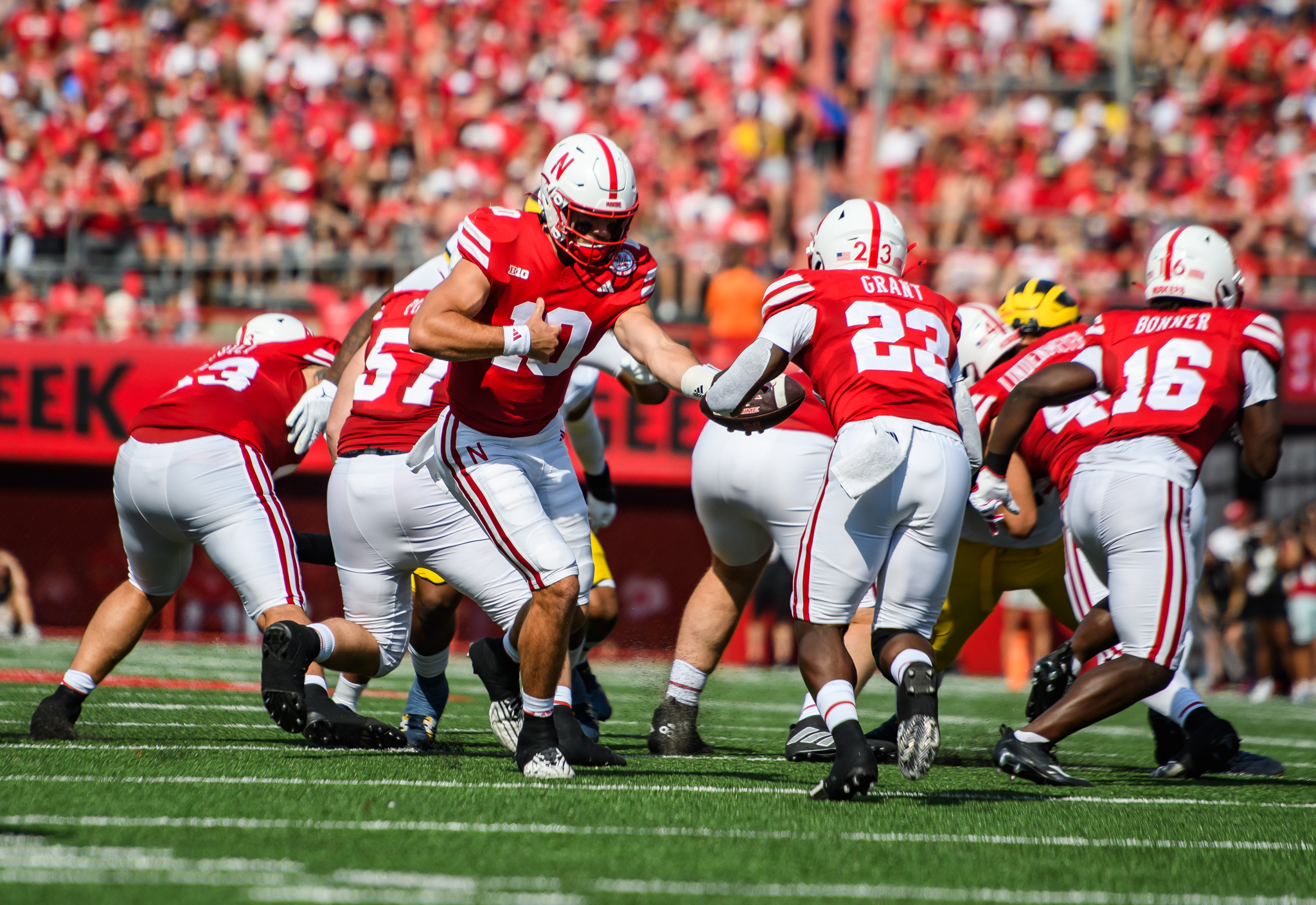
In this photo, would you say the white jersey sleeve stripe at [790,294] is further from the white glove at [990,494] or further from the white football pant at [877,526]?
the white glove at [990,494]

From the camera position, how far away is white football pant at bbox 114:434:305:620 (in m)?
5.05

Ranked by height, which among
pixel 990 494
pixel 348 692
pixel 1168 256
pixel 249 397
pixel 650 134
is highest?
pixel 650 134

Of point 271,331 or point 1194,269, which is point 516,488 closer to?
point 271,331

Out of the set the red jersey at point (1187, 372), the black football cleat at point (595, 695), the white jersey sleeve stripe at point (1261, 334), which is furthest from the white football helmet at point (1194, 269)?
the black football cleat at point (595, 695)

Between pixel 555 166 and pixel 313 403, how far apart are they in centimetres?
144

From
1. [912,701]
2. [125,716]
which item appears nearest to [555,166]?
[912,701]

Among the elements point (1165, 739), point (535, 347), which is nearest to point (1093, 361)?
point (1165, 739)

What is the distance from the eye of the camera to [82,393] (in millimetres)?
12898

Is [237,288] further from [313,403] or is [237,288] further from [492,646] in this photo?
[492,646]

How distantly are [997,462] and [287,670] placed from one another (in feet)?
7.99

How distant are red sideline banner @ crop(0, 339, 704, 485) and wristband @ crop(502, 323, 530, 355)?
337 inches

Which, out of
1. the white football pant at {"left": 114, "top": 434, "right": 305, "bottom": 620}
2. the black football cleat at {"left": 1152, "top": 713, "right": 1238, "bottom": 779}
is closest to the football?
the white football pant at {"left": 114, "top": 434, "right": 305, "bottom": 620}

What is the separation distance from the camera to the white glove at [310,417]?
5.44 metres

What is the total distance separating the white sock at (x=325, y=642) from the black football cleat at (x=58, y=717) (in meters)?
0.96
